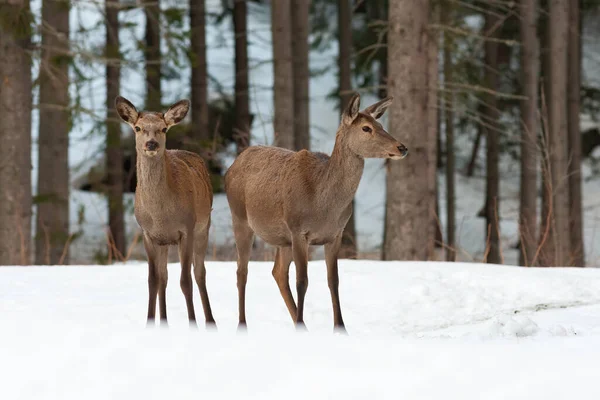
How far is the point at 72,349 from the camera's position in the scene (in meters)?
5.56

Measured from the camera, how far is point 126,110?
638 centimetres

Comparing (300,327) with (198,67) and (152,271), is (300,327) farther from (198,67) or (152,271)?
(198,67)

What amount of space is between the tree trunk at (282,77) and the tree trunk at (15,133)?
183 inches

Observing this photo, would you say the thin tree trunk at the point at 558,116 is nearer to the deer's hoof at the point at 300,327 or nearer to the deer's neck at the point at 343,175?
the deer's neck at the point at 343,175

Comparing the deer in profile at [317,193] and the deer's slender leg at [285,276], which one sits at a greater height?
the deer in profile at [317,193]

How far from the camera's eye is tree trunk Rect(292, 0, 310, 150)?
2014cm

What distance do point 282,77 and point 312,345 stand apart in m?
11.6

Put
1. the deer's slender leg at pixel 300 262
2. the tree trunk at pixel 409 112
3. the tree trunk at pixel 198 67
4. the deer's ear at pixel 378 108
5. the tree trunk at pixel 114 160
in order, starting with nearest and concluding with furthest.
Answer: the deer's slender leg at pixel 300 262
the deer's ear at pixel 378 108
the tree trunk at pixel 409 112
the tree trunk at pixel 114 160
the tree trunk at pixel 198 67

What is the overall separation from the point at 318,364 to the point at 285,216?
1.90 metres

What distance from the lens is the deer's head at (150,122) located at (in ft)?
20.5

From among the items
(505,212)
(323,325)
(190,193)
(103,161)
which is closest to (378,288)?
(323,325)

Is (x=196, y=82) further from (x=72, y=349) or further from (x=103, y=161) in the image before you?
(x=72, y=349)

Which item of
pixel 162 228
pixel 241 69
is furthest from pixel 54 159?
pixel 162 228

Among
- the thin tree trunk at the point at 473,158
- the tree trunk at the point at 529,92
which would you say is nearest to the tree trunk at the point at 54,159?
the tree trunk at the point at 529,92
